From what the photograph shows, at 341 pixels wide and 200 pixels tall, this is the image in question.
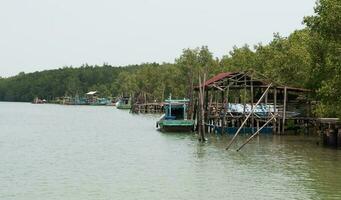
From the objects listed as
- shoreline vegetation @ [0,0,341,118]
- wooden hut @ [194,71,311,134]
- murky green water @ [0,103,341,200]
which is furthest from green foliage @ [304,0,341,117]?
wooden hut @ [194,71,311,134]

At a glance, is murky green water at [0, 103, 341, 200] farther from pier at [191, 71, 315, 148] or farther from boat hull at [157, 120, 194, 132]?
boat hull at [157, 120, 194, 132]

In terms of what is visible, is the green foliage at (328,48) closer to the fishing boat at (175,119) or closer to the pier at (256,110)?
the pier at (256,110)

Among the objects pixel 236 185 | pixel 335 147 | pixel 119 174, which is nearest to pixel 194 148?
pixel 335 147

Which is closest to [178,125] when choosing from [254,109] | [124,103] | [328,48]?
[254,109]

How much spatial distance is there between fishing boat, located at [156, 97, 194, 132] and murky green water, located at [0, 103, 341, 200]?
7678mm

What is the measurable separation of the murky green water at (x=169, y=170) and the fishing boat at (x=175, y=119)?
302 inches

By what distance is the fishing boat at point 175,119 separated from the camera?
54969 millimetres

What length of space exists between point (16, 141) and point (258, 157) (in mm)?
22210

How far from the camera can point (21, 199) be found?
2267cm

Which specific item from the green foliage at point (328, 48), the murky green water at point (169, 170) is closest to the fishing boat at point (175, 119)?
the murky green water at point (169, 170)

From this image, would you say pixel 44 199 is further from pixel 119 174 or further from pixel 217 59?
pixel 217 59

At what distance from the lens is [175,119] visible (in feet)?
194

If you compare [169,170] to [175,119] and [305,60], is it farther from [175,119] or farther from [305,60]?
[175,119]

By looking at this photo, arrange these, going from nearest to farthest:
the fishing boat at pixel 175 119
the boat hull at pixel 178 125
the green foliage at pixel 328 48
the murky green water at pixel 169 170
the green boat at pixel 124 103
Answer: the murky green water at pixel 169 170, the green foliage at pixel 328 48, the boat hull at pixel 178 125, the fishing boat at pixel 175 119, the green boat at pixel 124 103
